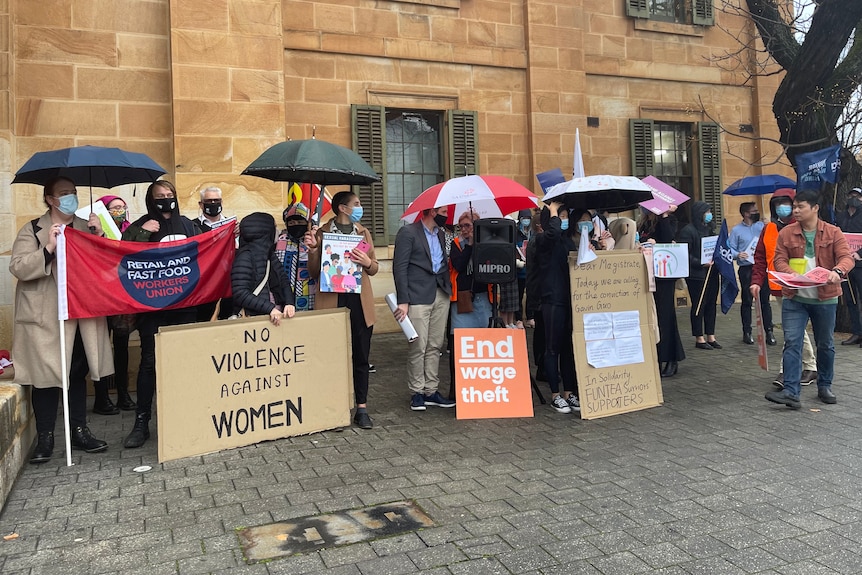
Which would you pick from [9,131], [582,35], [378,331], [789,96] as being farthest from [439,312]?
[582,35]

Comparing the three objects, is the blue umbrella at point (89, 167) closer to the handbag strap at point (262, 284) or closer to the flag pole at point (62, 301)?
the flag pole at point (62, 301)

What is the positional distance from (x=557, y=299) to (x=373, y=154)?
5427 millimetres

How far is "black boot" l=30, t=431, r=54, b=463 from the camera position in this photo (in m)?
4.93

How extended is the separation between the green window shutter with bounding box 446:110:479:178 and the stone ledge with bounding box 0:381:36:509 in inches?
297

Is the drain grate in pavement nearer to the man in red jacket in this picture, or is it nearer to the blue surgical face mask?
the blue surgical face mask

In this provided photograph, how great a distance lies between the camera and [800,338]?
622 cm

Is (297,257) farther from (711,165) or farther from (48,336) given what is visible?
(711,165)

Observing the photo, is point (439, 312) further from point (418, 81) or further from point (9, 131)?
point (418, 81)

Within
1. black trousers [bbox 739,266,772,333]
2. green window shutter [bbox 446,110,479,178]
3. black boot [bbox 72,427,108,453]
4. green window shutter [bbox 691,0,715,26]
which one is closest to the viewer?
black boot [bbox 72,427,108,453]

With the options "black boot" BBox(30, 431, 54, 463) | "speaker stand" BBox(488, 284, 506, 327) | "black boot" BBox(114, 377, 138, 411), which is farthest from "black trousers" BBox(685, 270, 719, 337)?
"black boot" BBox(30, 431, 54, 463)

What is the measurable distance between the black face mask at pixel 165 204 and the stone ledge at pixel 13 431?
5.71 feet

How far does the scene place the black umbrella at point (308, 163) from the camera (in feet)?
17.3

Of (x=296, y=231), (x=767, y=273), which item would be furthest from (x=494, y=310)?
(x=767, y=273)

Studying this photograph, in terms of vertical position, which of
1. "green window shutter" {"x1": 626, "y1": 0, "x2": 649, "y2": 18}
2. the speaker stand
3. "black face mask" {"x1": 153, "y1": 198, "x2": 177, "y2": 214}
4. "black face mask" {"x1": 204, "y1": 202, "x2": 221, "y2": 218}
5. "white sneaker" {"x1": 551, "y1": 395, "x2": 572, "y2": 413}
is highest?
"green window shutter" {"x1": 626, "y1": 0, "x2": 649, "y2": 18}
